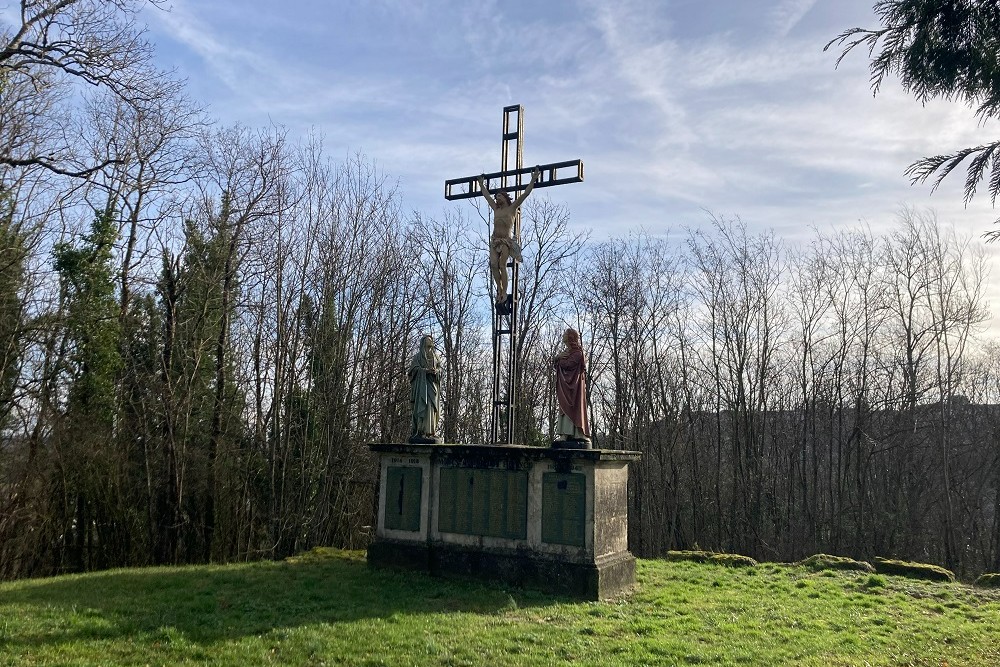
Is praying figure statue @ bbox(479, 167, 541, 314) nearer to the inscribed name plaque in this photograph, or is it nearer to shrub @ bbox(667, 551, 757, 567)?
the inscribed name plaque

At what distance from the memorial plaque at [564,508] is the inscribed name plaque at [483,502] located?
34 centimetres

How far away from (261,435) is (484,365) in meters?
9.61

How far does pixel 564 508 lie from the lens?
9.68 metres

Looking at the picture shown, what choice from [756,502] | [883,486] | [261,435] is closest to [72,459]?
[261,435]

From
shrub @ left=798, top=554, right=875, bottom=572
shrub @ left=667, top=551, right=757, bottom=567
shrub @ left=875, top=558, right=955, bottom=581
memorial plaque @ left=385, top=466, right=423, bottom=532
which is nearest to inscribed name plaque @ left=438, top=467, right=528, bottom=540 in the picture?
memorial plaque @ left=385, top=466, right=423, bottom=532

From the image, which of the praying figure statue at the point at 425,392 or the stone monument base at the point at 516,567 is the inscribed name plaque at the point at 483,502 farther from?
the praying figure statue at the point at 425,392

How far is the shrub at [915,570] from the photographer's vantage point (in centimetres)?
1184

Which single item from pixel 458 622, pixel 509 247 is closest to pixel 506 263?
pixel 509 247

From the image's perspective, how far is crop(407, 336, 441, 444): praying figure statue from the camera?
37.1 feet

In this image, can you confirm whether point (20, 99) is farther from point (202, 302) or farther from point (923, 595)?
point (923, 595)

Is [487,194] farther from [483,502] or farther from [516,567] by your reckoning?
[516,567]

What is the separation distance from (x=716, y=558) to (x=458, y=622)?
25.2ft

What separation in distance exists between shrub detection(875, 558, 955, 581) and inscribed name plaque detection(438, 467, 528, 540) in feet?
23.9

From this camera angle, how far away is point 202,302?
59.2 ft
